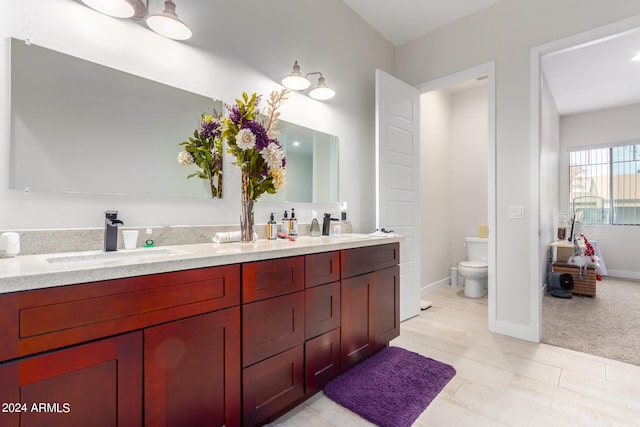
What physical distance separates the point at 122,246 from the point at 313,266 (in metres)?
0.94

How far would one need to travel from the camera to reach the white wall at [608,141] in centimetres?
505

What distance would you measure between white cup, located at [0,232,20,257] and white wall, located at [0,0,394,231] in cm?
11

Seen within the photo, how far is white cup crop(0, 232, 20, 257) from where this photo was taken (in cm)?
113

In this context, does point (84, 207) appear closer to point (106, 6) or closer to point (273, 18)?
point (106, 6)

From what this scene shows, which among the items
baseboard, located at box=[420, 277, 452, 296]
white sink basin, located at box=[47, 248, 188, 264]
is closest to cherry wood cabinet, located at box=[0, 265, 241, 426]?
white sink basin, located at box=[47, 248, 188, 264]

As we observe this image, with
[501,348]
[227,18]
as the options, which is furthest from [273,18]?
[501,348]

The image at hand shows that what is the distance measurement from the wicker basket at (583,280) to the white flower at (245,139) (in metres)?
4.43

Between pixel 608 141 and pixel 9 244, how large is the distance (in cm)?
756

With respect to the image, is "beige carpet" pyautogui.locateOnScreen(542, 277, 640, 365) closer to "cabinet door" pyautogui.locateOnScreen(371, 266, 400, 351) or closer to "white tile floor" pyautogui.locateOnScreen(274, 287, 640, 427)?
"white tile floor" pyautogui.locateOnScreen(274, 287, 640, 427)

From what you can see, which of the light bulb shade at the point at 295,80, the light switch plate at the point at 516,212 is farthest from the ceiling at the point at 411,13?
the light switch plate at the point at 516,212

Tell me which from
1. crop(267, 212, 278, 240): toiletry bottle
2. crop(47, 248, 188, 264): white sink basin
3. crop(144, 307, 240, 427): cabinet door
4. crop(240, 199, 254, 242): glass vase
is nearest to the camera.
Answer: crop(144, 307, 240, 427): cabinet door

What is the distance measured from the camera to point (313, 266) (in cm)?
165

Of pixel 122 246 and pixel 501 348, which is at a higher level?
pixel 122 246

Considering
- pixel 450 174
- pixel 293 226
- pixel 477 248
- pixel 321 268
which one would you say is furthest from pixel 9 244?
pixel 450 174
